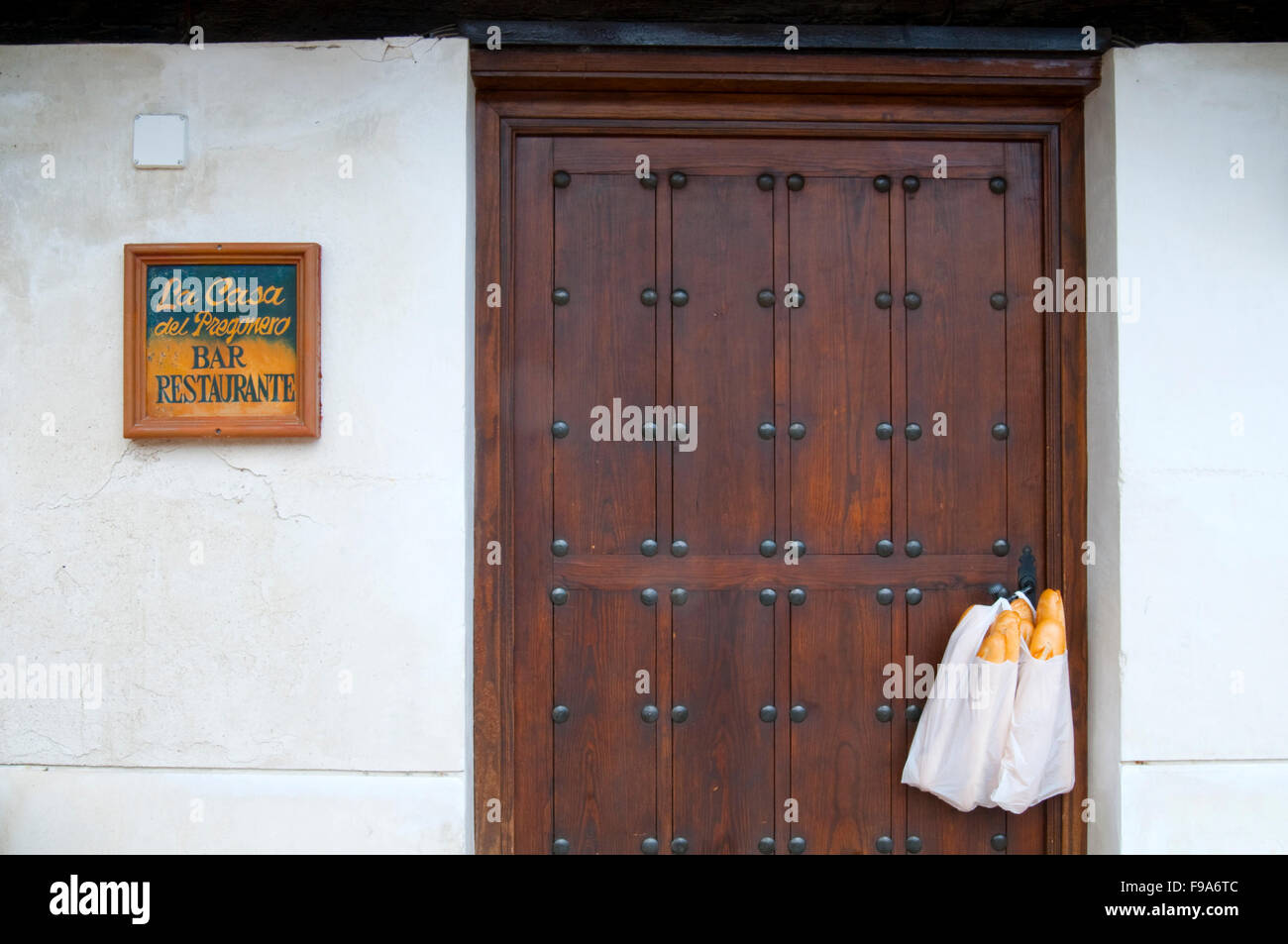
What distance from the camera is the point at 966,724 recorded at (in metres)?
2.17

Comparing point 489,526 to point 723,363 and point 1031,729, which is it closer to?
point 723,363

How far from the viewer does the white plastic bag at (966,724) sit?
214cm

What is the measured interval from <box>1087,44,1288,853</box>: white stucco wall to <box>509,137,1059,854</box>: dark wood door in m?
0.25

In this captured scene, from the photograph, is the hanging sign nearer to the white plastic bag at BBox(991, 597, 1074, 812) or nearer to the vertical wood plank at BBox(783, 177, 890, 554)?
the vertical wood plank at BBox(783, 177, 890, 554)

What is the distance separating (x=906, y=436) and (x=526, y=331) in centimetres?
99

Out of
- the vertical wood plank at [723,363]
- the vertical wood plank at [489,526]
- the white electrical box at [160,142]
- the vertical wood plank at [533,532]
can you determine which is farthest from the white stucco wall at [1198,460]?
the white electrical box at [160,142]

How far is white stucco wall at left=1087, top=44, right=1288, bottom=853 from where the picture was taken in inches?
85.0

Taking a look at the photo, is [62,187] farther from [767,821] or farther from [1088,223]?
[1088,223]

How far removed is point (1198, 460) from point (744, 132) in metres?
1.35

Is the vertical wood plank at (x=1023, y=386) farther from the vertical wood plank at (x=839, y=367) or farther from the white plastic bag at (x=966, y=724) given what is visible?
the vertical wood plank at (x=839, y=367)

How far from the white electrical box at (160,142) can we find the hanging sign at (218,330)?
0.20 meters

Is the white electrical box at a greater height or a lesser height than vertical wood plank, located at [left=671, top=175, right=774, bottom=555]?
greater

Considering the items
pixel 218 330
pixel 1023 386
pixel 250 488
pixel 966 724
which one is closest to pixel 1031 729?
pixel 966 724

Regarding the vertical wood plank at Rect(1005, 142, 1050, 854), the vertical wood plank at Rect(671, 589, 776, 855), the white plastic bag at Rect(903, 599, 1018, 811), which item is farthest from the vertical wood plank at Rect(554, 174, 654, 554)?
the vertical wood plank at Rect(1005, 142, 1050, 854)
